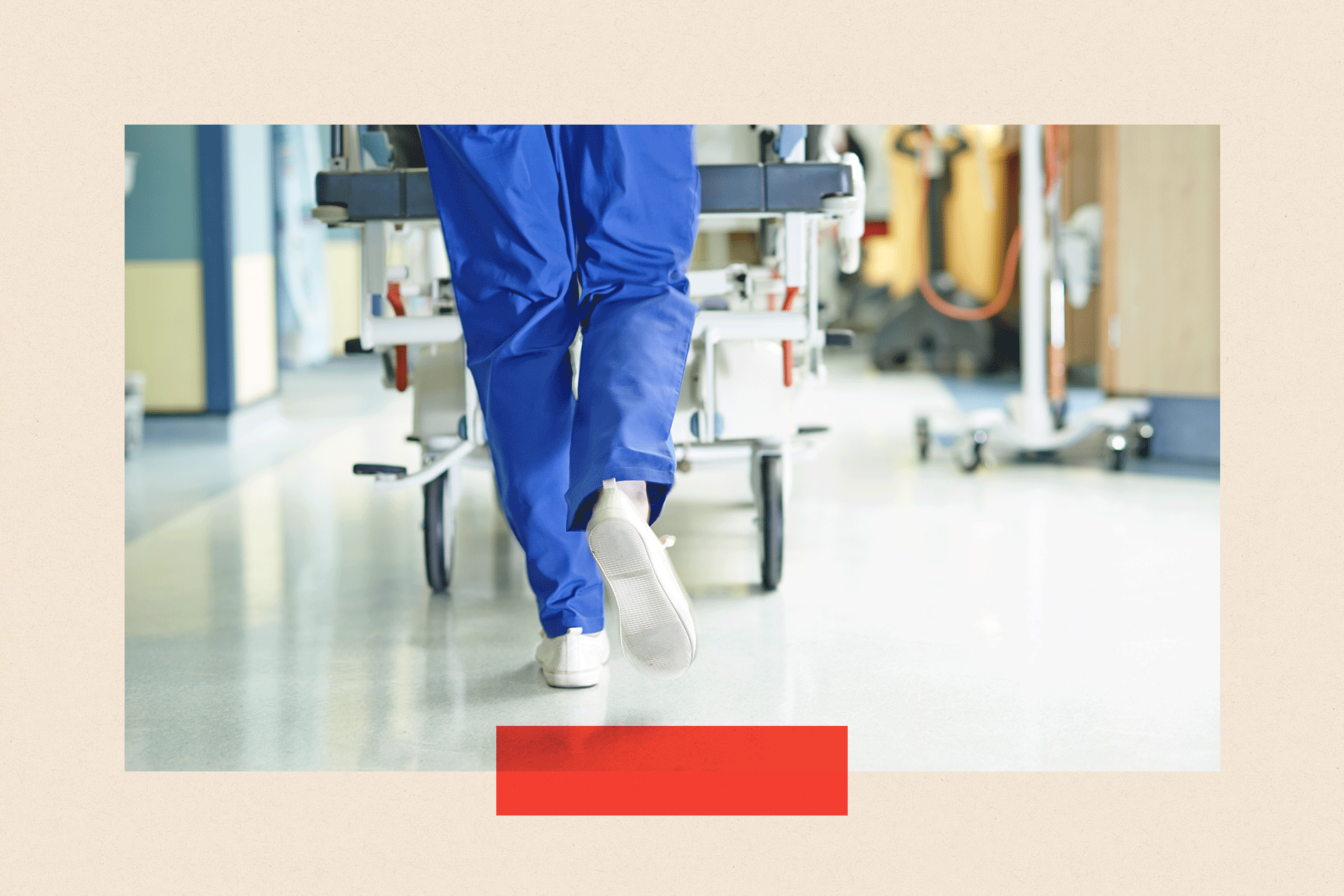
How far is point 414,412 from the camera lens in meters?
2.09

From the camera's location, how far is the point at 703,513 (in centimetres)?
280

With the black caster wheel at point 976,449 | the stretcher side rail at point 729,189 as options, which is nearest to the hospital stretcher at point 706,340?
the stretcher side rail at point 729,189

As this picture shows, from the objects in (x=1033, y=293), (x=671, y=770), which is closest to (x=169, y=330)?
(x=1033, y=293)

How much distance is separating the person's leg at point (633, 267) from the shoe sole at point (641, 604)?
85mm

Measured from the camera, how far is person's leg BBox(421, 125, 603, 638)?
55.3 inches

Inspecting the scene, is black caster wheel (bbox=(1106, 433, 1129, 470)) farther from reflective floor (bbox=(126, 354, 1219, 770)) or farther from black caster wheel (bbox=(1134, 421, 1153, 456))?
black caster wheel (bbox=(1134, 421, 1153, 456))

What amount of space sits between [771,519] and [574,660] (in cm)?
56

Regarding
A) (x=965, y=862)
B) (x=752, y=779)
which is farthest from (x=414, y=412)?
(x=965, y=862)

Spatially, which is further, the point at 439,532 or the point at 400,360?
the point at 439,532

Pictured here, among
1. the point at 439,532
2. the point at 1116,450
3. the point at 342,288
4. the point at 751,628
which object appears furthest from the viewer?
the point at 342,288

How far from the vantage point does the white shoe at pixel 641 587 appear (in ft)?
3.95

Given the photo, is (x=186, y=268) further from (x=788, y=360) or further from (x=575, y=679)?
(x=575, y=679)

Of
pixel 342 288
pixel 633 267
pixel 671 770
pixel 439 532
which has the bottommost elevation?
pixel 671 770

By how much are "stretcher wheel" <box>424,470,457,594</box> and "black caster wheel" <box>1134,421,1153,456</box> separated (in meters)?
2.10
